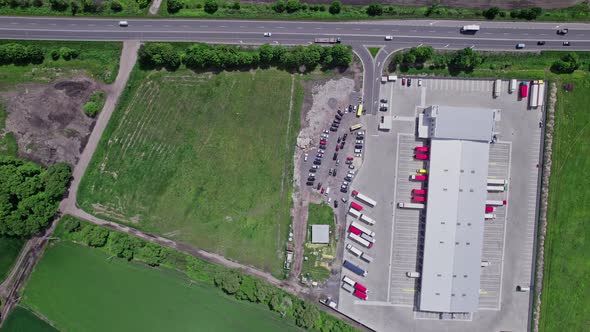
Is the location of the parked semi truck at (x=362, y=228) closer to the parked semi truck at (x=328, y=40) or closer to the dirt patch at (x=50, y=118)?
the parked semi truck at (x=328, y=40)

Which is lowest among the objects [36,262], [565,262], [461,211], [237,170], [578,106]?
[36,262]

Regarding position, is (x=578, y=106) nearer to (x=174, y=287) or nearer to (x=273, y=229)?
(x=273, y=229)

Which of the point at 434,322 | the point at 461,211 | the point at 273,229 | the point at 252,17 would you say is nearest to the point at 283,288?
the point at 273,229

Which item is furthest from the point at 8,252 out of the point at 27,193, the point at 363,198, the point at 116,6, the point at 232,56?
the point at 363,198

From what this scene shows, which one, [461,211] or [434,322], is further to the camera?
[434,322]

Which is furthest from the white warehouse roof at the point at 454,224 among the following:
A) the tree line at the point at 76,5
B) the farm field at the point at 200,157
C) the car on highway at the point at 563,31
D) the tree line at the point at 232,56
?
the tree line at the point at 76,5
